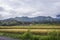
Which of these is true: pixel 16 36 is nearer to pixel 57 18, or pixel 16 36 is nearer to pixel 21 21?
pixel 21 21

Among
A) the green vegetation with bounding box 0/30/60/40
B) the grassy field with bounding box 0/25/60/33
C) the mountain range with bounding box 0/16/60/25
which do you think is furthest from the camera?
the mountain range with bounding box 0/16/60/25

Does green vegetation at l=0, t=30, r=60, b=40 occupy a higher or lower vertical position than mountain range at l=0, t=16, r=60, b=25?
lower

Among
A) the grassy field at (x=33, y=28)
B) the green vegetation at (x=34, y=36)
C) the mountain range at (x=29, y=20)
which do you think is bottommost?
the green vegetation at (x=34, y=36)

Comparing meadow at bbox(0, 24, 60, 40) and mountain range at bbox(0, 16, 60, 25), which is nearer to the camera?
meadow at bbox(0, 24, 60, 40)

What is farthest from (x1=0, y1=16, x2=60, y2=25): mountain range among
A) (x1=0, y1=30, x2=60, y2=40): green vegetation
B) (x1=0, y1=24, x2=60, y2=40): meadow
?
(x1=0, y1=30, x2=60, y2=40): green vegetation

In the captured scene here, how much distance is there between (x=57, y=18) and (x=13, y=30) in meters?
0.77

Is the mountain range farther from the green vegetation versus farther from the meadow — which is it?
the green vegetation

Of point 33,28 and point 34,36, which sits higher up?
point 33,28

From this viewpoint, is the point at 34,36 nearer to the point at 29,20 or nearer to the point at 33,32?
the point at 33,32

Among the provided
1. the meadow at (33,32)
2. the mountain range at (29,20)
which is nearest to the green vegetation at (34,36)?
the meadow at (33,32)

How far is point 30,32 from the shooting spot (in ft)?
9.92

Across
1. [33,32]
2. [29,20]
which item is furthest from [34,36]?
[29,20]

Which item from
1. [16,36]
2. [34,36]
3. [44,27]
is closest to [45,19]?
[44,27]

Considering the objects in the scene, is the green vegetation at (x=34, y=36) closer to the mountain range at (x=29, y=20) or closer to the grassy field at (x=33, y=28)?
Answer: the grassy field at (x=33, y=28)
